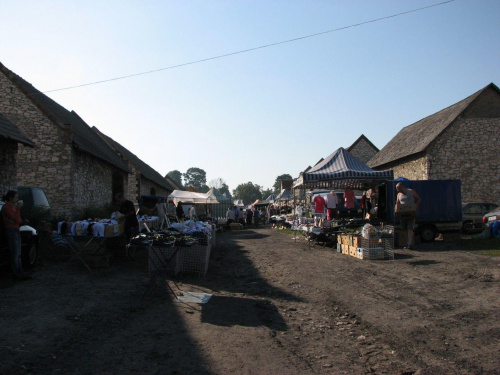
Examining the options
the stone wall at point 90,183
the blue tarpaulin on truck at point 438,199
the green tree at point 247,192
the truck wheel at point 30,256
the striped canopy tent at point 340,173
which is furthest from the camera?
the green tree at point 247,192

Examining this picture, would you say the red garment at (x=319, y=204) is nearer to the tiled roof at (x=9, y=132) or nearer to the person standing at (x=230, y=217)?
the tiled roof at (x=9, y=132)

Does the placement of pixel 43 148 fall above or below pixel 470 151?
below

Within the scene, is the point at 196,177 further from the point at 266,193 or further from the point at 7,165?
the point at 7,165

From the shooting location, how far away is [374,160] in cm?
3428

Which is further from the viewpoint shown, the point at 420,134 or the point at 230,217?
the point at 230,217

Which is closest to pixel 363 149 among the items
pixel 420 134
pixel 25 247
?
pixel 420 134

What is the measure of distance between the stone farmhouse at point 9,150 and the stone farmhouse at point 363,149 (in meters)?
39.7

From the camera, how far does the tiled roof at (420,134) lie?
969 inches

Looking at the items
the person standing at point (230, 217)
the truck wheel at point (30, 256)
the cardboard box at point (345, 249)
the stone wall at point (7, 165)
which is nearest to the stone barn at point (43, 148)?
the stone wall at point (7, 165)

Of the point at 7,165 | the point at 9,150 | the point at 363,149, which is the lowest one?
the point at 7,165

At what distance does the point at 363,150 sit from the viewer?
4806 centimetres

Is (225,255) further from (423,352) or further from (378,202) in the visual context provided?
(423,352)

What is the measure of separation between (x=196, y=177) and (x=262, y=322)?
171801mm

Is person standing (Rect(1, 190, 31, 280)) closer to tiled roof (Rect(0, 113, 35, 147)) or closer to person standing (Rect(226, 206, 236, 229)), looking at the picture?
tiled roof (Rect(0, 113, 35, 147))
